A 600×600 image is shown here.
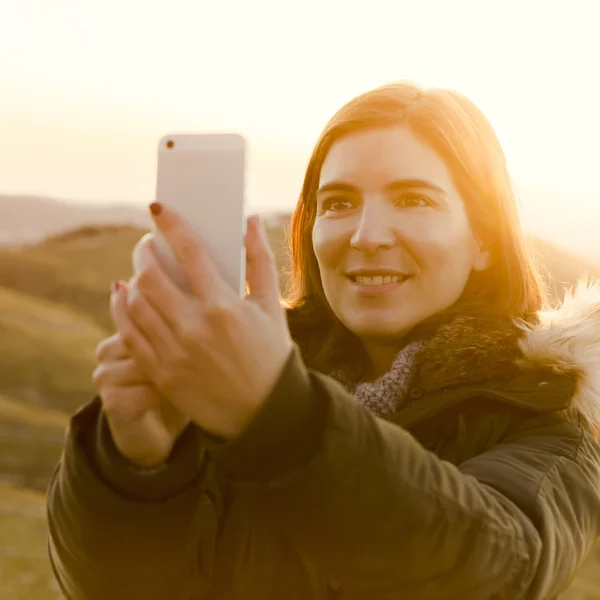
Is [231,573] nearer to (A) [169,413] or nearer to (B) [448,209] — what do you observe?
(A) [169,413]

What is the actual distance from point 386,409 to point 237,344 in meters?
0.38

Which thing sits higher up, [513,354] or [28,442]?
[513,354]

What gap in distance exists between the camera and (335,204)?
835 millimetres

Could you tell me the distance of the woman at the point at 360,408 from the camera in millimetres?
428

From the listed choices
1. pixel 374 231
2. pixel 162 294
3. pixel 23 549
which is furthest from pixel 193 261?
pixel 23 549

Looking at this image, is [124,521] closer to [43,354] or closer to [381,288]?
[381,288]

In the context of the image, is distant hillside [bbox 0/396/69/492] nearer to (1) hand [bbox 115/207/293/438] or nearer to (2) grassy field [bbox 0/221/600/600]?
(2) grassy field [bbox 0/221/600/600]

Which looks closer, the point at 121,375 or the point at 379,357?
the point at 121,375

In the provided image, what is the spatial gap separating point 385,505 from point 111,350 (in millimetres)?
215

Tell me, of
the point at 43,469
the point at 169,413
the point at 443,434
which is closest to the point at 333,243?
the point at 443,434

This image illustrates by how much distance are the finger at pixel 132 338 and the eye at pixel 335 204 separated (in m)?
0.41

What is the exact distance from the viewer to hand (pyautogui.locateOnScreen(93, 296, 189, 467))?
0.51m

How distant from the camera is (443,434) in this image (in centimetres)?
72

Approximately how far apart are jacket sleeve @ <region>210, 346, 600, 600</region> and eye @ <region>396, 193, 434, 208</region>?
1.04 feet
